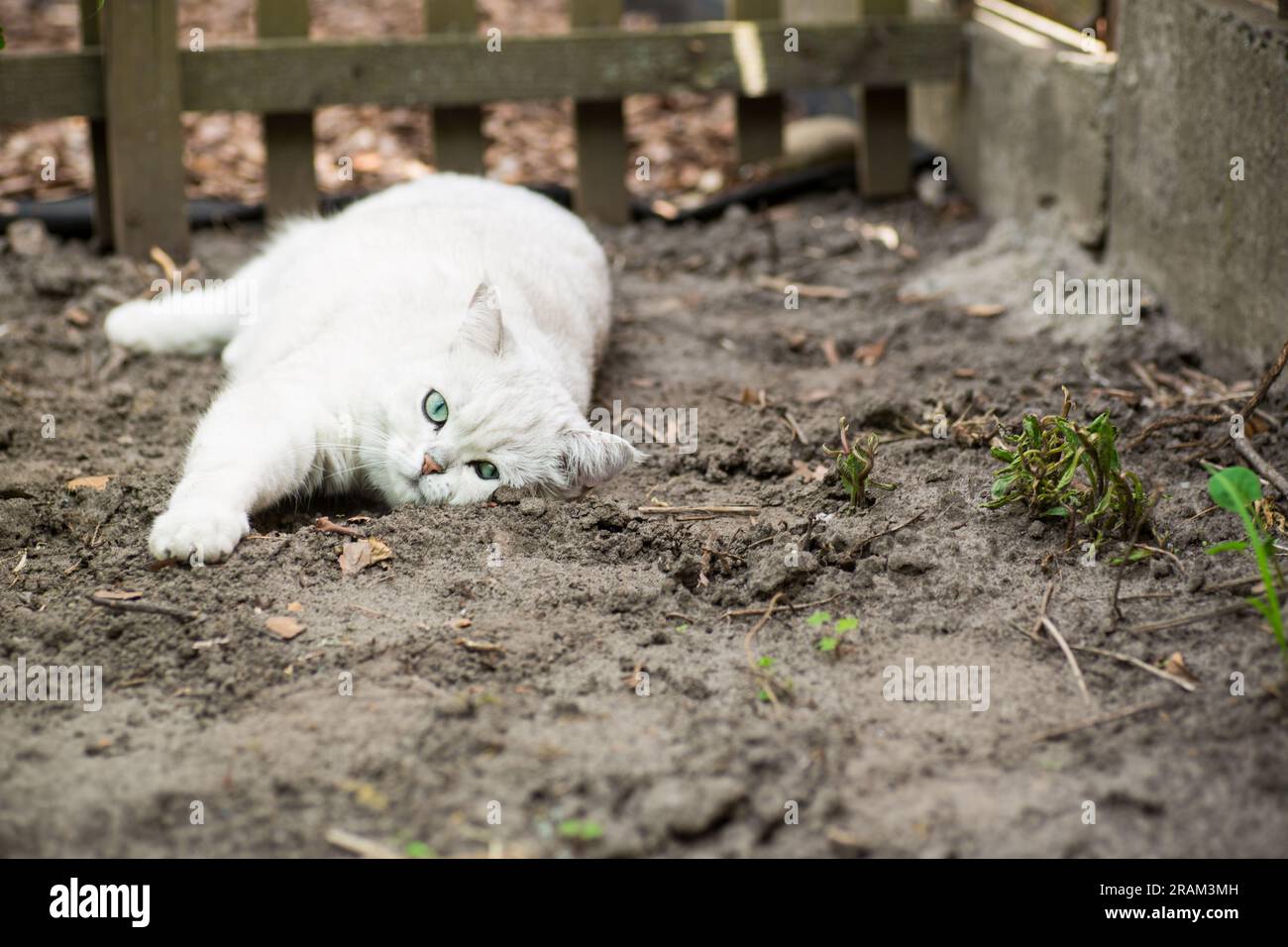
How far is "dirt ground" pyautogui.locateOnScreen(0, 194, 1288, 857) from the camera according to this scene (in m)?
2.00

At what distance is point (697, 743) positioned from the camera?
86.4 inches

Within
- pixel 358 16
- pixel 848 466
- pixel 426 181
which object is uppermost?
pixel 358 16

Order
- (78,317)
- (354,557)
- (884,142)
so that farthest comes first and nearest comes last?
1. (884,142)
2. (78,317)
3. (354,557)

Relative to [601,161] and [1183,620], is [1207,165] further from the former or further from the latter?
[601,161]

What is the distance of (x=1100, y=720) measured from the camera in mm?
2258

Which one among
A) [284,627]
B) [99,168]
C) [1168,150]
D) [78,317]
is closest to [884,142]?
[1168,150]

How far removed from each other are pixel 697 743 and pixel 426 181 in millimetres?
3249

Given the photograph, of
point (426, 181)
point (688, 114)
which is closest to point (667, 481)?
point (426, 181)

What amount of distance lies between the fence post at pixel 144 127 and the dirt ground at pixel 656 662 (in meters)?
1.45

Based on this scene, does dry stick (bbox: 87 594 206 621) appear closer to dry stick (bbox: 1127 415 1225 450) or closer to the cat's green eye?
the cat's green eye

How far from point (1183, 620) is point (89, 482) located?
9.01ft

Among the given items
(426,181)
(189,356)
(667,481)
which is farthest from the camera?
(426,181)
